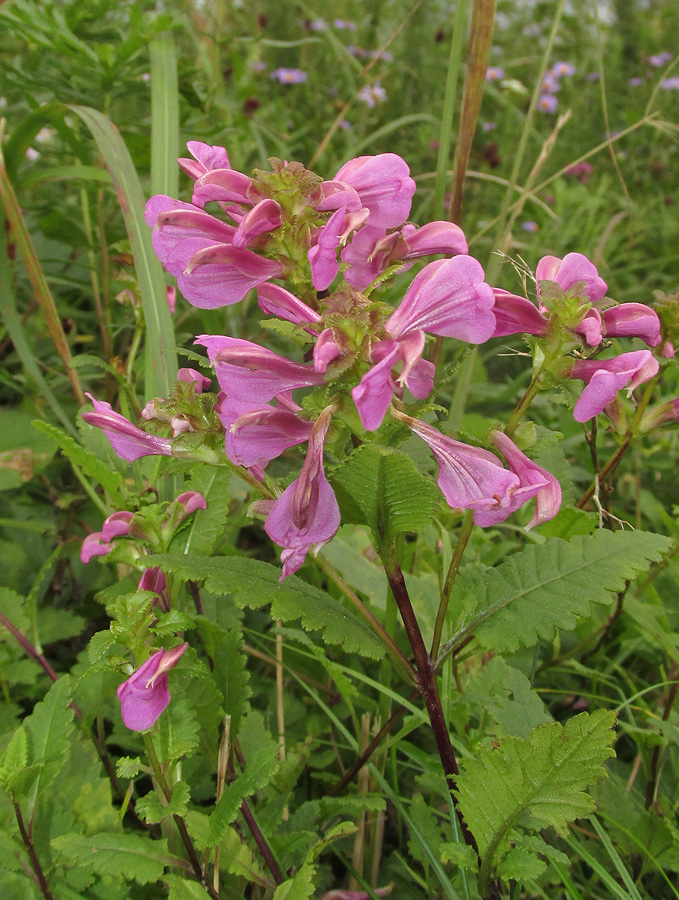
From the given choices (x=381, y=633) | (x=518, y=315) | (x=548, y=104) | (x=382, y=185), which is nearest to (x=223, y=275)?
(x=382, y=185)

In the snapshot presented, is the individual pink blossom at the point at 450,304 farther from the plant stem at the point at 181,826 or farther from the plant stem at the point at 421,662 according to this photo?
the plant stem at the point at 181,826

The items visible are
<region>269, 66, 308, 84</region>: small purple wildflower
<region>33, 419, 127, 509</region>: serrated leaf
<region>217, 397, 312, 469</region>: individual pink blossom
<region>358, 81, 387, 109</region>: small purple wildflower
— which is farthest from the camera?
<region>269, 66, 308, 84</region>: small purple wildflower

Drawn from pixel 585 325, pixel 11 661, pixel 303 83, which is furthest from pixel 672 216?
pixel 11 661

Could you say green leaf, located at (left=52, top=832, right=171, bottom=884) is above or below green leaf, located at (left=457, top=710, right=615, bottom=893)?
below

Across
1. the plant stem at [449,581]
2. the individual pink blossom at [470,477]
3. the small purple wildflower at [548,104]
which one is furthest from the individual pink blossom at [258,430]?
the small purple wildflower at [548,104]

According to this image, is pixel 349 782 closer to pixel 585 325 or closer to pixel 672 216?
pixel 585 325

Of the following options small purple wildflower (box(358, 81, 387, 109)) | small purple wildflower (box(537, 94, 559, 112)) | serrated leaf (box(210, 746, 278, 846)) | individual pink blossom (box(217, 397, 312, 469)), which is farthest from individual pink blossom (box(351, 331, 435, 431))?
small purple wildflower (box(537, 94, 559, 112))

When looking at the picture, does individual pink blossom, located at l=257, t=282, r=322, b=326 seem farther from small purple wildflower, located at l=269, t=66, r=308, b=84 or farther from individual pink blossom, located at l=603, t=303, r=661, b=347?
small purple wildflower, located at l=269, t=66, r=308, b=84
